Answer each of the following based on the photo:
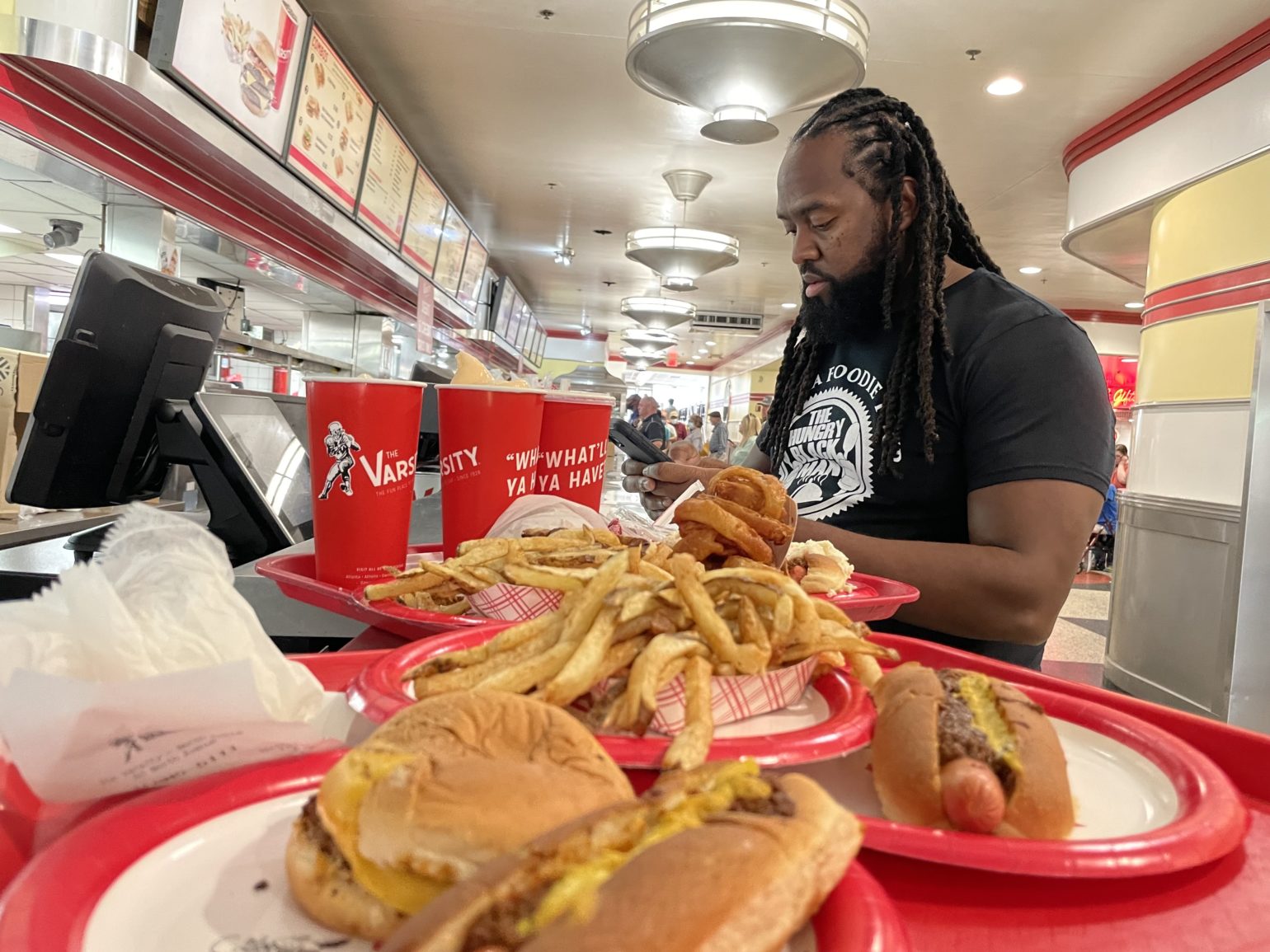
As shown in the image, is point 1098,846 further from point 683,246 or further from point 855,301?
point 683,246

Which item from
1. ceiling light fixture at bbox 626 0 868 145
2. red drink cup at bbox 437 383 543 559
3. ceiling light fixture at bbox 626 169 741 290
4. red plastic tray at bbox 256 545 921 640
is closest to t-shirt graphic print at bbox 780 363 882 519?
red plastic tray at bbox 256 545 921 640

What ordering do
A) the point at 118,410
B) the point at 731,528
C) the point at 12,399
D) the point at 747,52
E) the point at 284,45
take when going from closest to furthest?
the point at 731,528 < the point at 118,410 < the point at 12,399 < the point at 747,52 < the point at 284,45

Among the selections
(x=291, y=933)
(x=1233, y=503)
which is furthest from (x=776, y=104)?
(x=291, y=933)

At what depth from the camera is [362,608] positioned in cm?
107

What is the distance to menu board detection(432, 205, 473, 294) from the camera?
8.62 metres

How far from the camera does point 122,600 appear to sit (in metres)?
0.61

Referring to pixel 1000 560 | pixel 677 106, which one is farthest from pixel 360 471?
pixel 677 106

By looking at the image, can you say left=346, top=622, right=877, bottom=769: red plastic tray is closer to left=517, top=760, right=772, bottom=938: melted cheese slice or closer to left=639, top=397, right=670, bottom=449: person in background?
left=517, top=760, right=772, bottom=938: melted cheese slice

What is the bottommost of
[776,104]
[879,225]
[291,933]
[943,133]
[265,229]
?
[291,933]

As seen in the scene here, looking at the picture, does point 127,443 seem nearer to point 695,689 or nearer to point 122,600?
point 122,600

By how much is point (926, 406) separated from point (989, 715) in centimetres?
126

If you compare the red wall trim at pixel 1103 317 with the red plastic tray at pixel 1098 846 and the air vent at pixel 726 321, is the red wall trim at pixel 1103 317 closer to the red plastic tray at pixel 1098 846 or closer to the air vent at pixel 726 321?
the air vent at pixel 726 321

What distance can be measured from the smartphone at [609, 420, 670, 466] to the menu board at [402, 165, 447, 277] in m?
5.90

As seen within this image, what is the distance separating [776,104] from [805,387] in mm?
2117
